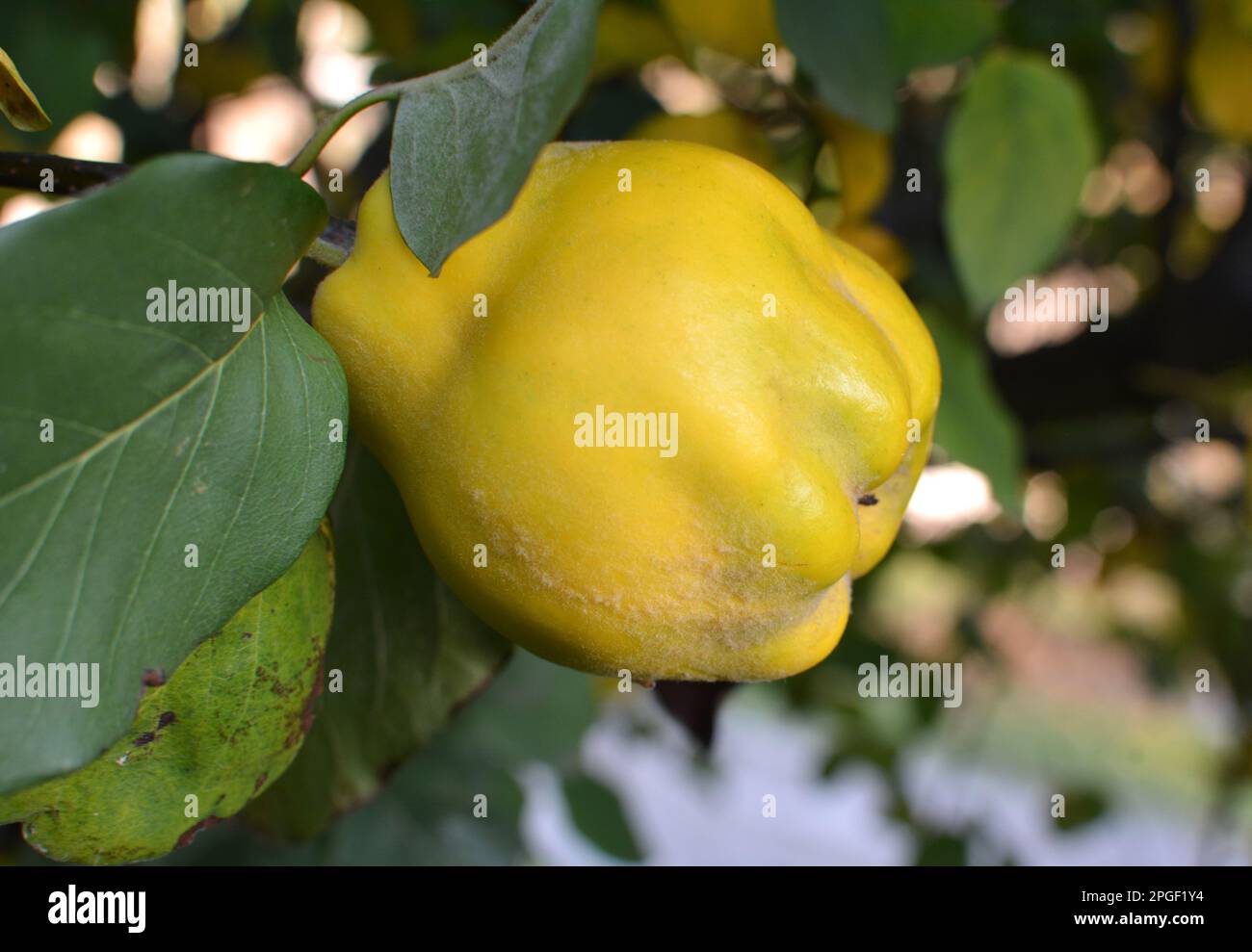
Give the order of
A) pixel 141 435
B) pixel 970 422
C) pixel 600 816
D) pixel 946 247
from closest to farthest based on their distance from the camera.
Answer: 1. pixel 141 435
2. pixel 970 422
3. pixel 946 247
4. pixel 600 816

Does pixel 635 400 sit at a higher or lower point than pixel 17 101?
lower

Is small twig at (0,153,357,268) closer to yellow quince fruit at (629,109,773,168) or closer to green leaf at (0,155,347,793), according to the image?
green leaf at (0,155,347,793)

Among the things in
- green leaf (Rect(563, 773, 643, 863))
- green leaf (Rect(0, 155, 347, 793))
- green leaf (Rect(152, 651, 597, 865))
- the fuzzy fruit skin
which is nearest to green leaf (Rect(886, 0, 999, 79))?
the fuzzy fruit skin

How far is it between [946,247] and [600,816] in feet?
2.41

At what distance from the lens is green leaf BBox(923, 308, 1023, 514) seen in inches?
24.2

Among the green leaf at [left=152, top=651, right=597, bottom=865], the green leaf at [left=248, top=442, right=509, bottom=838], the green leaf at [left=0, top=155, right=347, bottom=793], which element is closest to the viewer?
the green leaf at [left=0, top=155, right=347, bottom=793]

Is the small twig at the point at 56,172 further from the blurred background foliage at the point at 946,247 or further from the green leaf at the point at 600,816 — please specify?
the green leaf at the point at 600,816

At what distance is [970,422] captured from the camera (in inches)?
25.3

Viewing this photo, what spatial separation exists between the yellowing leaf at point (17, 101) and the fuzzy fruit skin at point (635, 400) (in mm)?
120

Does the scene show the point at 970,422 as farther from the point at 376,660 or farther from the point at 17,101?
the point at 17,101

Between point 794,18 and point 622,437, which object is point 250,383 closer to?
point 622,437

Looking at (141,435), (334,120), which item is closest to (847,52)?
(334,120)

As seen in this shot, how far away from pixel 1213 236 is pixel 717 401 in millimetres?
1364

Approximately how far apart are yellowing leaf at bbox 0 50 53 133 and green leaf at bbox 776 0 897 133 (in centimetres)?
32
